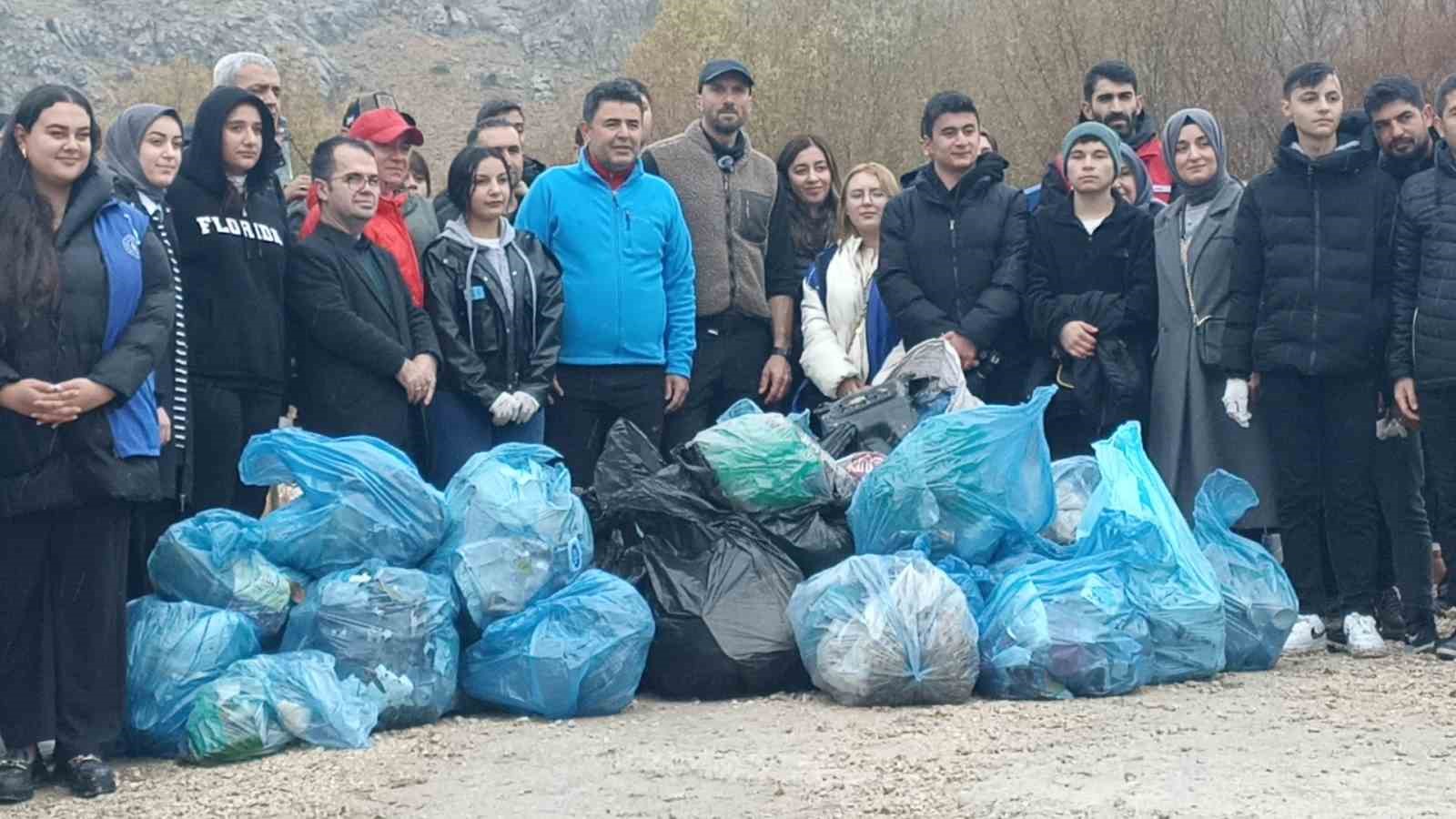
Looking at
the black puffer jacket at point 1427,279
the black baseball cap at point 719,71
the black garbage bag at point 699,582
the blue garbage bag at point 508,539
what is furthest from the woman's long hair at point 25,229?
the black puffer jacket at point 1427,279

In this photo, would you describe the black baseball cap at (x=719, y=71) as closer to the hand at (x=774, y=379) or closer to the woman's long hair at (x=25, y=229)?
the hand at (x=774, y=379)

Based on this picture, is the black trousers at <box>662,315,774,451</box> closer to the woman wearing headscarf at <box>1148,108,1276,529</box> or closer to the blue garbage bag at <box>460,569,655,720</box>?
the woman wearing headscarf at <box>1148,108,1276,529</box>

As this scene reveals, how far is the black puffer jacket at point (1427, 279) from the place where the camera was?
7043 mm

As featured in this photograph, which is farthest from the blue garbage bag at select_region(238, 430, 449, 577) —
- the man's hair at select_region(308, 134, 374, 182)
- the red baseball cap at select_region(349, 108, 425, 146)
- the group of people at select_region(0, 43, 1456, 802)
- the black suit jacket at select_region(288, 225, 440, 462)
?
the red baseball cap at select_region(349, 108, 425, 146)

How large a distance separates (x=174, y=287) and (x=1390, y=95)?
4911 mm

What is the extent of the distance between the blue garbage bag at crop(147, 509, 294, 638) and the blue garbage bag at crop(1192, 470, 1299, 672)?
3374 mm

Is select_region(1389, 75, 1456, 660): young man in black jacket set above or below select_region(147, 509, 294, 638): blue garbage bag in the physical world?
above

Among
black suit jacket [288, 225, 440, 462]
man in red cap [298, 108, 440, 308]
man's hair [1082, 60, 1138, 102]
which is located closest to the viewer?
black suit jacket [288, 225, 440, 462]

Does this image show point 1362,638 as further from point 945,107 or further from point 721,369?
point 721,369

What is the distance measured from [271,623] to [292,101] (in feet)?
138

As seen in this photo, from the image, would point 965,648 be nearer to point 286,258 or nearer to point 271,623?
point 271,623

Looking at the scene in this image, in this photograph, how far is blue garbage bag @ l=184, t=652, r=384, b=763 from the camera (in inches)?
230

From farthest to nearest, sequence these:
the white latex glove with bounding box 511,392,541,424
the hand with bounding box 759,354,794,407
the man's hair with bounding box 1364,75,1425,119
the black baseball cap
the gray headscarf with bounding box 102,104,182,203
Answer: the black baseball cap, the hand with bounding box 759,354,794,407, the man's hair with bounding box 1364,75,1425,119, the white latex glove with bounding box 511,392,541,424, the gray headscarf with bounding box 102,104,182,203

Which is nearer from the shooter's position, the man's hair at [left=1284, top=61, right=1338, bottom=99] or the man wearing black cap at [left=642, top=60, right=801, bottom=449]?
the man's hair at [left=1284, top=61, right=1338, bottom=99]
